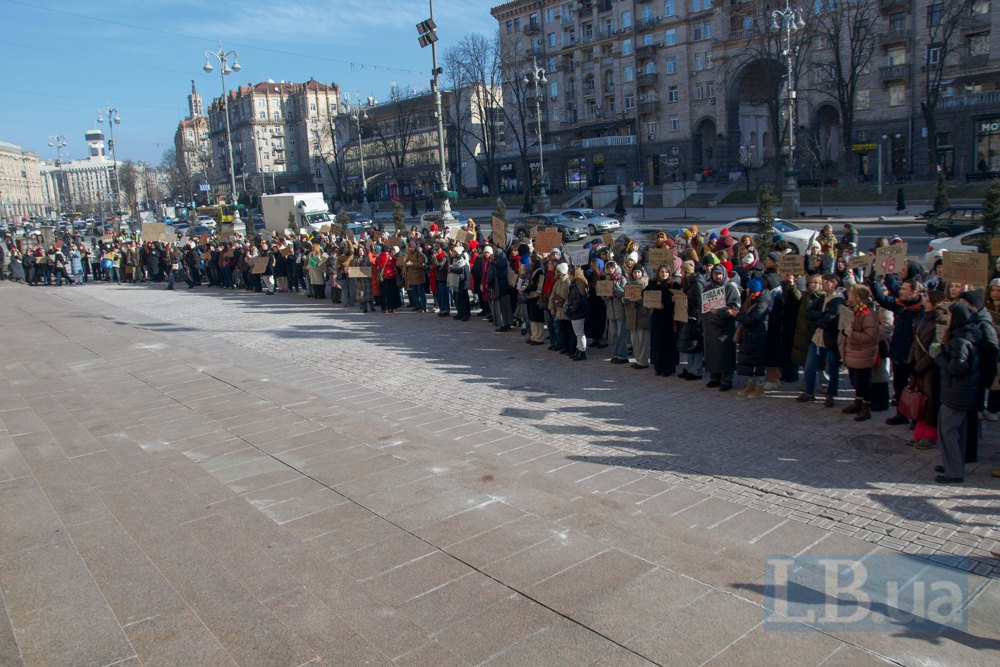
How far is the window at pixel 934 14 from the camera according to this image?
167ft

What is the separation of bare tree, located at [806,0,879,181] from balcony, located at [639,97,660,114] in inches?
628

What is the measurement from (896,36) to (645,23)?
76.9 ft

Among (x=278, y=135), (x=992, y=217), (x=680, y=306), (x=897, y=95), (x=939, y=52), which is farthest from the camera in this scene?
(x=278, y=135)

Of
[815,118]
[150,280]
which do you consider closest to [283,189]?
[815,118]

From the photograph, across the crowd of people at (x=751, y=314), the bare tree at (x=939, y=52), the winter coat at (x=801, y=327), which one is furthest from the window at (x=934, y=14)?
the winter coat at (x=801, y=327)

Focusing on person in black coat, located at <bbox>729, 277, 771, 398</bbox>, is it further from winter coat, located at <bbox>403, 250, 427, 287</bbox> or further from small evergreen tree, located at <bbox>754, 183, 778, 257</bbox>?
winter coat, located at <bbox>403, 250, 427, 287</bbox>

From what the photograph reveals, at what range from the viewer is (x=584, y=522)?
20.7 ft

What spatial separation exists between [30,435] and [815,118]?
60703mm

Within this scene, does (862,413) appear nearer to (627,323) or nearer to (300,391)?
(627,323)

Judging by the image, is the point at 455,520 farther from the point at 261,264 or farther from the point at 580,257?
the point at 261,264

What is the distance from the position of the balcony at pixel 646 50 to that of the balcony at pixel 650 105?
3.98 meters

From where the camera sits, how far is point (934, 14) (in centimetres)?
5131

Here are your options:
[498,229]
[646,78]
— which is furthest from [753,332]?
[646,78]

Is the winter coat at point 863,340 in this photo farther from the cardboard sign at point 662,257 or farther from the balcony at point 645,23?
the balcony at point 645,23
